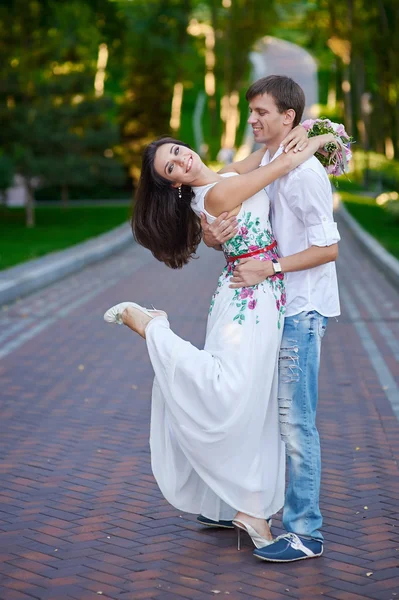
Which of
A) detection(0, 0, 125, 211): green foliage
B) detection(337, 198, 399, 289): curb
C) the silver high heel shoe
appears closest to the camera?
the silver high heel shoe

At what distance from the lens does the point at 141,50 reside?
50.5m

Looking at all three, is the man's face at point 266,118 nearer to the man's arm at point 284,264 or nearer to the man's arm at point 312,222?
the man's arm at point 312,222

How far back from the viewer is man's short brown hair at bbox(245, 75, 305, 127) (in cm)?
444

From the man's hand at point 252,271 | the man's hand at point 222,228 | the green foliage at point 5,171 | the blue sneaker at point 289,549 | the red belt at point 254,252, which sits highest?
the man's hand at point 222,228

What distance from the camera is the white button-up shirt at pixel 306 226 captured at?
442cm

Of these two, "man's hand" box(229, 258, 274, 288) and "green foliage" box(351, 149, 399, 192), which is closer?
"man's hand" box(229, 258, 274, 288)

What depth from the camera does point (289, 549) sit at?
4609mm

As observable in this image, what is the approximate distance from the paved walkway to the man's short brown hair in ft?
6.50

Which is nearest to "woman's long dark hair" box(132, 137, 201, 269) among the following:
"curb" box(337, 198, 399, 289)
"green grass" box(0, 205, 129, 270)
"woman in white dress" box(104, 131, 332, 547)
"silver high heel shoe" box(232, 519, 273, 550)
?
"woman in white dress" box(104, 131, 332, 547)

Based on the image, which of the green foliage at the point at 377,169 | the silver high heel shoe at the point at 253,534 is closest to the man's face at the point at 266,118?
the silver high heel shoe at the point at 253,534

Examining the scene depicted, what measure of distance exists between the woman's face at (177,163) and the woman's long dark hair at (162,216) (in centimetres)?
3

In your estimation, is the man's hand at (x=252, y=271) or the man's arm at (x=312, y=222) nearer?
the man's arm at (x=312, y=222)

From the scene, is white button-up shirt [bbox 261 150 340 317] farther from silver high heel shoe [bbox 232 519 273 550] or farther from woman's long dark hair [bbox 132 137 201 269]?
silver high heel shoe [bbox 232 519 273 550]

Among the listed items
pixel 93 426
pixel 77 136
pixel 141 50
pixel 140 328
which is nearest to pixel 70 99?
pixel 77 136
